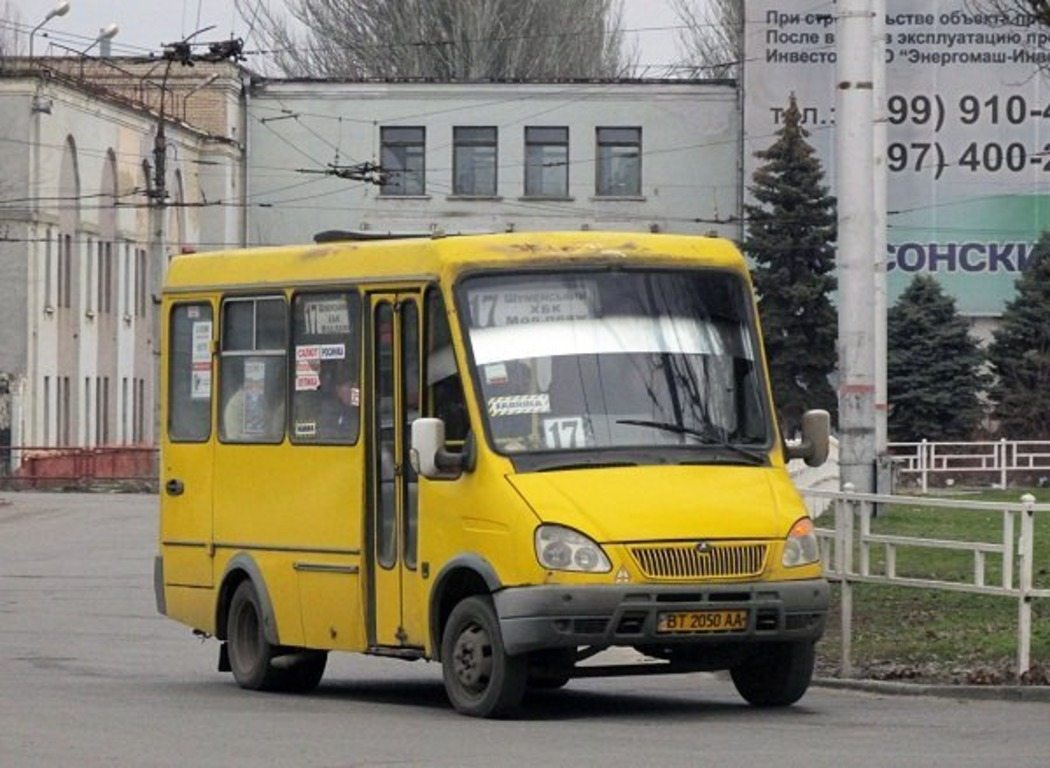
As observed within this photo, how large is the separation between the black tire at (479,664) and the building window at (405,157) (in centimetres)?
6271

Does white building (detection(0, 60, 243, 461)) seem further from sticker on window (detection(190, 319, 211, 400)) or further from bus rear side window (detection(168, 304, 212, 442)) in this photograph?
sticker on window (detection(190, 319, 211, 400))

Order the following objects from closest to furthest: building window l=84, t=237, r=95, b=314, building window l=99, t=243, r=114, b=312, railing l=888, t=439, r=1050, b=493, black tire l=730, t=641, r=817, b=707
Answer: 1. black tire l=730, t=641, r=817, b=707
2. railing l=888, t=439, r=1050, b=493
3. building window l=84, t=237, r=95, b=314
4. building window l=99, t=243, r=114, b=312

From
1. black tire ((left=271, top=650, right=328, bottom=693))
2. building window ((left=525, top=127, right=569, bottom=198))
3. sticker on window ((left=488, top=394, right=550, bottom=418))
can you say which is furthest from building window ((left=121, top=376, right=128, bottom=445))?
sticker on window ((left=488, top=394, right=550, bottom=418))

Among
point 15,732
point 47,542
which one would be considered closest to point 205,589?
point 15,732

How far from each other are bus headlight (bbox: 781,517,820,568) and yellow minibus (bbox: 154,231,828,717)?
0.04 feet

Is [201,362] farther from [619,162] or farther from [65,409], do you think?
[619,162]

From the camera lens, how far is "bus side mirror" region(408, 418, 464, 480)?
14.1 metres

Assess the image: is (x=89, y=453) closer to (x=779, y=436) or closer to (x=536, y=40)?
(x=536, y=40)

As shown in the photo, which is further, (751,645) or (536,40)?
(536,40)

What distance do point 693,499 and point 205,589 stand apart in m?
4.32

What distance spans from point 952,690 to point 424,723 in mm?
3347

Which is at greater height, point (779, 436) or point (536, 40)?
point (536, 40)

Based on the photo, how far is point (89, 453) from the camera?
201 ft

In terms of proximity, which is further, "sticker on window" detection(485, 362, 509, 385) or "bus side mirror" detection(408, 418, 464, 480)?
"sticker on window" detection(485, 362, 509, 385)
